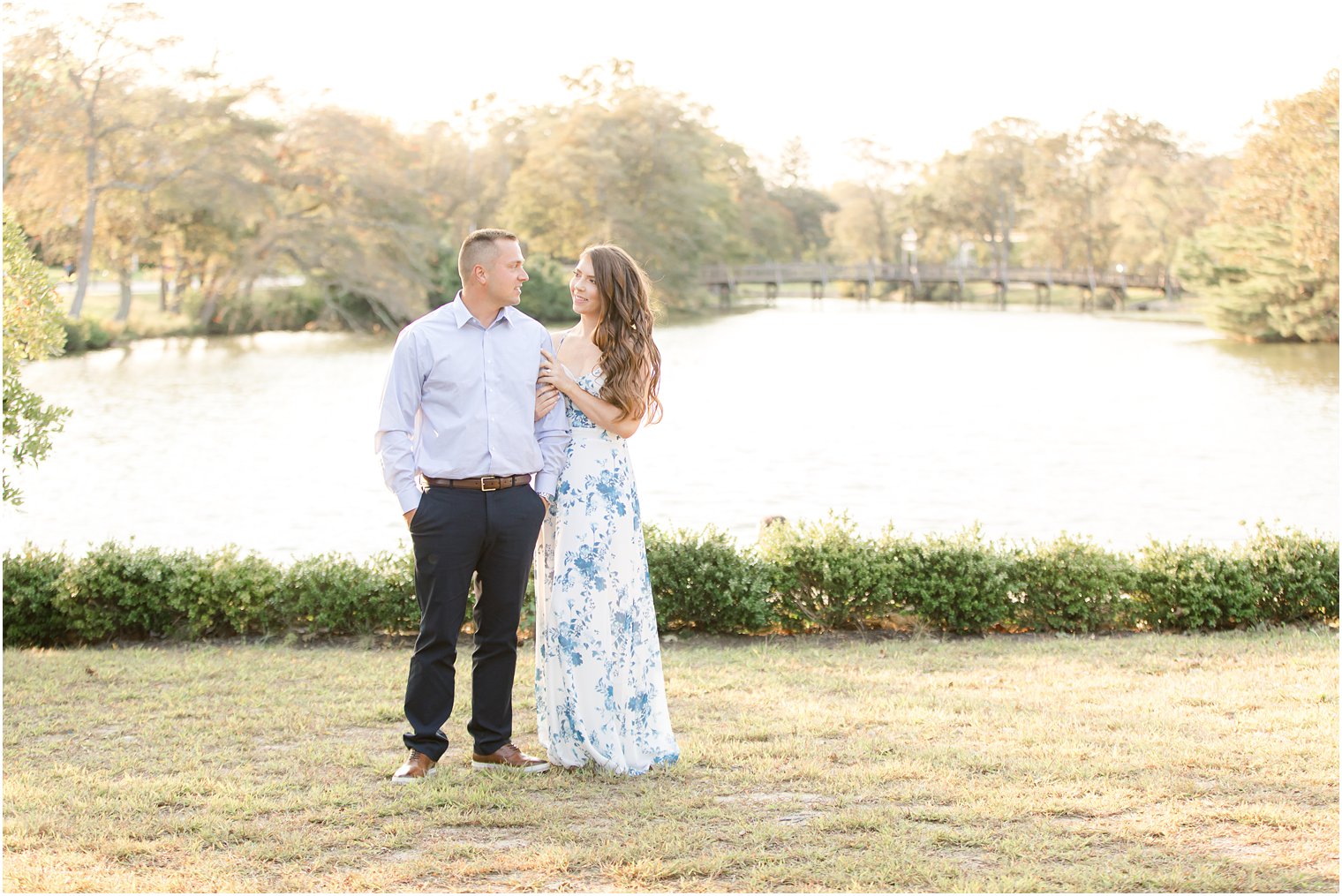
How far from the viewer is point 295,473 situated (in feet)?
60.1

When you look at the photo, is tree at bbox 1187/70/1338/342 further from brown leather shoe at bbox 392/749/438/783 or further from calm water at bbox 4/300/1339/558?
brown leather shoe at bbox 392/749/438/783

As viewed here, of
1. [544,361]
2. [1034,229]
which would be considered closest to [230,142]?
[544,361]

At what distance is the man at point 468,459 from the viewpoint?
4.09m

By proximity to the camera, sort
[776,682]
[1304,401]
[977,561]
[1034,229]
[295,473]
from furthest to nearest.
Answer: [1034,229] < [1304,401] < [295,473] < [977,561] < [776,682]

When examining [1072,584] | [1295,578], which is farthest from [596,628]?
[1295,578]

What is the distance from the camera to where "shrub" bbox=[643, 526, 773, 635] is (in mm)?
7008

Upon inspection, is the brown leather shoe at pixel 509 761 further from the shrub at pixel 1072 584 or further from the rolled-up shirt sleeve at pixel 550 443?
the shrub at pixel 1072 584

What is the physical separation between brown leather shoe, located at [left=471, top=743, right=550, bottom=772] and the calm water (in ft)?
12.4

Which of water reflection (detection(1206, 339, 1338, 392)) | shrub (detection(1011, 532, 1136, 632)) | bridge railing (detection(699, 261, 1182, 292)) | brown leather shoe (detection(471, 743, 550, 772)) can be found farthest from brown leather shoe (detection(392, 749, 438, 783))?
bridge railing (detection(699, 261, 1182, 292))

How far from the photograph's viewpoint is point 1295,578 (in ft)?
23.5

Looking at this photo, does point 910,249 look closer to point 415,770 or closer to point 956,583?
point 956,583

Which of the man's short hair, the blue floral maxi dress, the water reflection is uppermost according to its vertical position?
the man's short hair

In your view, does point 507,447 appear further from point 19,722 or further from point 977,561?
point 977,561

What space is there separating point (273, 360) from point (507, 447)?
109 ft
